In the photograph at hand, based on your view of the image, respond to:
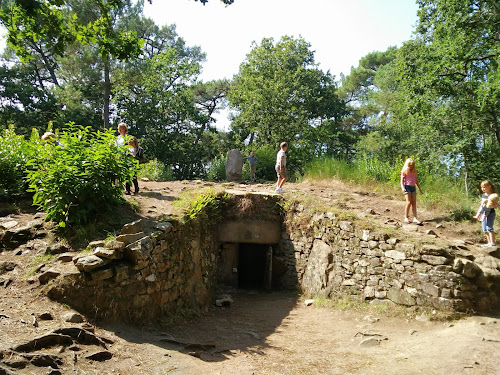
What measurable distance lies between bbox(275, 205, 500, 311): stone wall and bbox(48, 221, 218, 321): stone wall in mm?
2390

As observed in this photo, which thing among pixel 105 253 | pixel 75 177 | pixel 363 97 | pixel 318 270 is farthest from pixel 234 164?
pixel 363 97

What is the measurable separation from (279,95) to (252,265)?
8.94 m

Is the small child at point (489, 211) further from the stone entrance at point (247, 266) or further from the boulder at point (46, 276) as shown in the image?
the boulder at point (46, 276)

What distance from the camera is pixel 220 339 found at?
5.87 m

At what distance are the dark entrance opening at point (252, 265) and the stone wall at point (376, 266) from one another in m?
0.83

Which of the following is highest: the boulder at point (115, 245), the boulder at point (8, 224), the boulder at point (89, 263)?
the boulder at point (8, 224)

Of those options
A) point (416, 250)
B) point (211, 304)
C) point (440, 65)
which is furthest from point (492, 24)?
point (211, 304)

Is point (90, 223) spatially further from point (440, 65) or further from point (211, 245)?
point (440, 65)

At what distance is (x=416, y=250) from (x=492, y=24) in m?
7.23

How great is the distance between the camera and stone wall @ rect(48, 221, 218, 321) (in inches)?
193

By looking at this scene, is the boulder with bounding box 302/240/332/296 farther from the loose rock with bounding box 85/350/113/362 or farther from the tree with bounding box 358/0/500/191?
the tree with bounding box 358/0/500/191

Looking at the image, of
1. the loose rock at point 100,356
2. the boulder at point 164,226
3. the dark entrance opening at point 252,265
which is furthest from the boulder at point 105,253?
the dark entrance opening at point 252,265

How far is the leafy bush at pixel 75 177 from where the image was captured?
5.84 meters

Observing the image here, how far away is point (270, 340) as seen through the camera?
19.6 feet
